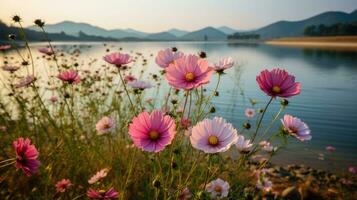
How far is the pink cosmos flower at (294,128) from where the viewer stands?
1.48m

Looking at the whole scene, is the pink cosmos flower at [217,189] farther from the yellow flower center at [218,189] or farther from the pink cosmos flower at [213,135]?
the pink cosmos flower at [213,135]

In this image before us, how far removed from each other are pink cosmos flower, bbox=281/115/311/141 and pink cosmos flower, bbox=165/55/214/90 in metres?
0.51

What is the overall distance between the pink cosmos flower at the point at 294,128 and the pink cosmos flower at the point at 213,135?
0.40m

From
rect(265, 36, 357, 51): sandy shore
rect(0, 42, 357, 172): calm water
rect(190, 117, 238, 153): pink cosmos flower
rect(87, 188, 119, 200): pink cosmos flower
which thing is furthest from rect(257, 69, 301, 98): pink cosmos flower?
rect(265, 36, 357, 51): sandy shore


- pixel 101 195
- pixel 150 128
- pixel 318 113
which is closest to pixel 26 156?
pixel 101 195

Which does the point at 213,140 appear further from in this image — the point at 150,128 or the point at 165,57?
the point at 165,57

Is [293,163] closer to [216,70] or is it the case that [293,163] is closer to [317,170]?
[317,170]

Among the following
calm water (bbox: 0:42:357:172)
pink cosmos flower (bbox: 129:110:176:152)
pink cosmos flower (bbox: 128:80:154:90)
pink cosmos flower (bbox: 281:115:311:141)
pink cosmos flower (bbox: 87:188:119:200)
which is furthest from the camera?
calm water (bbox: 0:42:357:172)

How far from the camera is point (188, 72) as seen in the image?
1184 mm

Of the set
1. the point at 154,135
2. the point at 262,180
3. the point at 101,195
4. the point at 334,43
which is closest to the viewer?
the point at 154,135

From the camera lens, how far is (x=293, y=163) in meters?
5.79

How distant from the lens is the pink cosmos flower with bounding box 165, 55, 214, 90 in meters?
1.15

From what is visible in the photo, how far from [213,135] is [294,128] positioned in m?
0.51

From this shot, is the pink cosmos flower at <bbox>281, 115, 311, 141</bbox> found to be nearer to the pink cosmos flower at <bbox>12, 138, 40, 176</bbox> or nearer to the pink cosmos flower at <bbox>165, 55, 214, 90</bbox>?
the pink cosmos flower at <bbox>165, 55, 214, 90</bbox>
